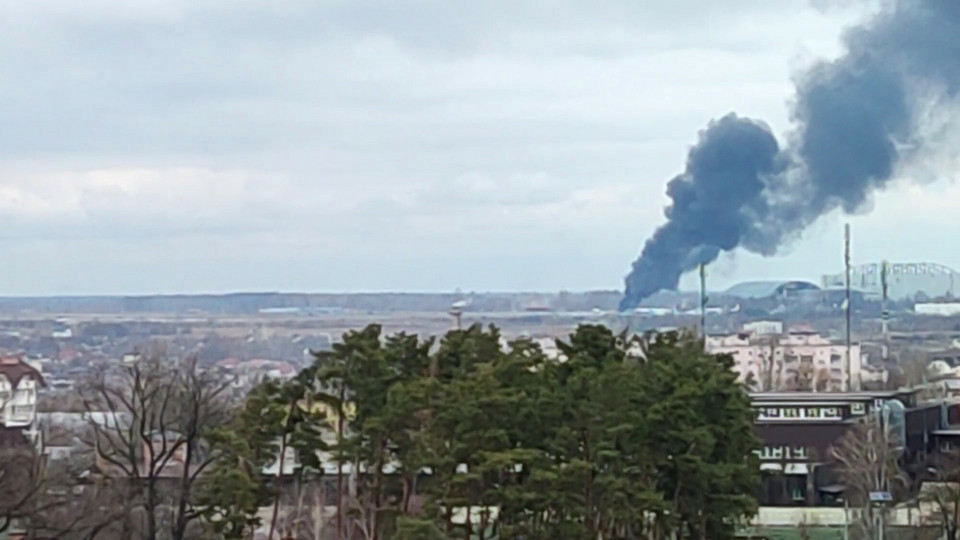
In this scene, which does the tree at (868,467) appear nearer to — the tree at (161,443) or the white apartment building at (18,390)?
the tree at (161,443)

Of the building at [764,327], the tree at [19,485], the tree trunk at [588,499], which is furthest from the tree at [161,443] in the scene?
the building at [764,327]

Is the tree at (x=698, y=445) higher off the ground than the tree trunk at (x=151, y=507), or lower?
higher

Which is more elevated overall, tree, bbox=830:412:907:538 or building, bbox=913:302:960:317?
building, bbox=913:302:960:317

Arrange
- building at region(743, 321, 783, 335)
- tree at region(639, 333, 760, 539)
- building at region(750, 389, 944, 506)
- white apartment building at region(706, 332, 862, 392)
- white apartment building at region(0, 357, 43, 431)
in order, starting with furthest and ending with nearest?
building at region(743, 321, 783, 335), white apartment building at region(706, 332, 862, 392), white apartment building at region(0, 357, 43, 431), building at region(750, 389, 944, 506), tree at region(639, 333, 760, 539)

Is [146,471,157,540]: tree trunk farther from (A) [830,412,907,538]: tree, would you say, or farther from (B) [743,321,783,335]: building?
(B) [743,321,783,335]: building

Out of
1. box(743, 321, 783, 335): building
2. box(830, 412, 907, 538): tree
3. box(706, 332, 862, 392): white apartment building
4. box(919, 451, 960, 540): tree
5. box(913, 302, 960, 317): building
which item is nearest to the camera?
box(919, 451, 960, 540): tree

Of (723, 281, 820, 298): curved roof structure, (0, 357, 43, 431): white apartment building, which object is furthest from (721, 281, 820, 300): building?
(0, 357, 43, 431): white apartment building

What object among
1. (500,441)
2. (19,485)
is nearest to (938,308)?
(19,485)
